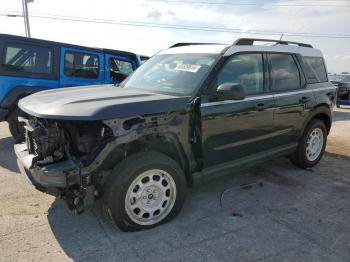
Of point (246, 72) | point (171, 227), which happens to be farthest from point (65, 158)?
point (246, 72)

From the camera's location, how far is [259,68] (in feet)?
14.8

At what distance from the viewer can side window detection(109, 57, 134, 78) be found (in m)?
9.30

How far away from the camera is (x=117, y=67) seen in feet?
31.3

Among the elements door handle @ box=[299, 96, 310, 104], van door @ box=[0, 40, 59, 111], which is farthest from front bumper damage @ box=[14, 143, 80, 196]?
van door @ box=[0, 40, 59, 111]

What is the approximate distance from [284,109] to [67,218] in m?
3.20

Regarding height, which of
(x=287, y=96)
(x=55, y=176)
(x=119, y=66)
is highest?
(x=119, y=66)

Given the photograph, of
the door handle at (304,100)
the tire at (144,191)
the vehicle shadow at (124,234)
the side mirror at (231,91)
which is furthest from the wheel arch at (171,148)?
the door handle at (304,100)

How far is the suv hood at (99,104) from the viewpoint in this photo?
303 cm

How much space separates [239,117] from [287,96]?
3.61 ft

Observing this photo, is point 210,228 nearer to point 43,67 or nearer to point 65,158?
point 65,158

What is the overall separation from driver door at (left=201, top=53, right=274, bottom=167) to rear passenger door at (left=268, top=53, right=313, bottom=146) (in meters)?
0.19

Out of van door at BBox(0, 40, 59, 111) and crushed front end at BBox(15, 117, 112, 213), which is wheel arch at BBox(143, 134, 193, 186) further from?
van door at BBox(0, 40, 59, 111)

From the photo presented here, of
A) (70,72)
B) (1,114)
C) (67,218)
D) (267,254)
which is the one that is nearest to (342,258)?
(267,254)

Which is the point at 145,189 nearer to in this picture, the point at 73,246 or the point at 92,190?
the point at 92,190
